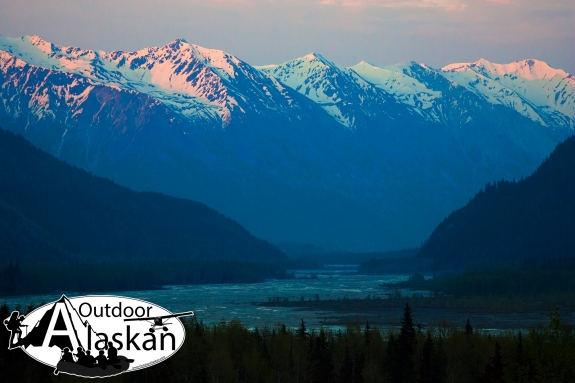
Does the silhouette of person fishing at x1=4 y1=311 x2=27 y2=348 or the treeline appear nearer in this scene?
the silhouette of person fishing at x1=4 y1=311 x2=27 y2=348

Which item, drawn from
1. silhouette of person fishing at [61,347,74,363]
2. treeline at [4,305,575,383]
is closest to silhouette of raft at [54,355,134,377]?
silhouette of person fishing at [61,347,74,363]

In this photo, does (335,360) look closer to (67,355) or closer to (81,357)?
(81,357)

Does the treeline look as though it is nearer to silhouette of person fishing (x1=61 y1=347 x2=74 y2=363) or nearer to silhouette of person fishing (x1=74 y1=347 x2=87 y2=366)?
silhouette of person fishing (x1=61 y1=347 x2=74 y2=363)

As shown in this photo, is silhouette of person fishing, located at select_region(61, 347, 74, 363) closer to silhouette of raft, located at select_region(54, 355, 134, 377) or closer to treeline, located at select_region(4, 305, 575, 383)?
silhouette of raft, located at select_region(54, 355, 134, 377)

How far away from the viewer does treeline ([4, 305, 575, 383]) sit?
95.9m

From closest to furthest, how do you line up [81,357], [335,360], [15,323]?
[81,357]
[15,323]
[335,360]

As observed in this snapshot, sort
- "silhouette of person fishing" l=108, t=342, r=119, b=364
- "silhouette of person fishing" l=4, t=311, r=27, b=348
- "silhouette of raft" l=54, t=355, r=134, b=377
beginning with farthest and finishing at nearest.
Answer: "silhouette of person fishing" l=4, t=311, r=27, b=348 → "silhouette of person fishing" l=108, t=342, r=119, b=364 → "silhouette of raft" l=54, t=355, r=134, b=377

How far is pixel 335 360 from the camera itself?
108m

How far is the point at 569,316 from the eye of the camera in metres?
186

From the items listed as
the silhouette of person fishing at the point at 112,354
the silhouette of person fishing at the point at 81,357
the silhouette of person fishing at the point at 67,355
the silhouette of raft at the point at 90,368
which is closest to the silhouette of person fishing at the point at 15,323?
the silhouette of person fishing at the point at 67,355

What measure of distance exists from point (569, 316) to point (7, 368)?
111805 millimetres

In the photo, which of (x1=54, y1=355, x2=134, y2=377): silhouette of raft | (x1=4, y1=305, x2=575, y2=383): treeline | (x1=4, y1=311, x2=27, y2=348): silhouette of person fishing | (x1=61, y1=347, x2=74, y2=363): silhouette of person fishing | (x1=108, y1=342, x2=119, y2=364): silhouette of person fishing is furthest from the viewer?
(x1=4, y1=305, x2=575, y2=383): treeline

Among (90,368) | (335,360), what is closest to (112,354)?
(90,368)

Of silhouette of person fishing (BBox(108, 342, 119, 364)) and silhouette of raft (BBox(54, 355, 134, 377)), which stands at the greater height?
silhouette of person fishing (BBox(108, 342, 119, 364))
